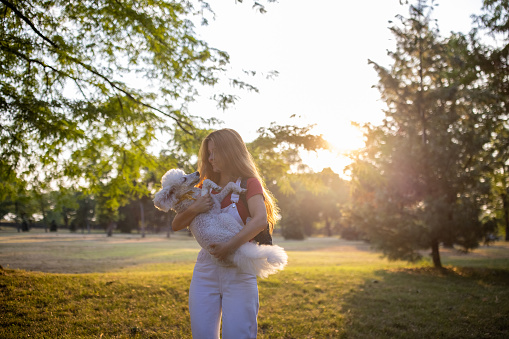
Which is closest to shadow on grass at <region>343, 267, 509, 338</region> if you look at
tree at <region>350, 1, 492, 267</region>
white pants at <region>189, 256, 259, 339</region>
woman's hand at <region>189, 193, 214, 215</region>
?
tree at <region>350, 1, 492, 267</region>

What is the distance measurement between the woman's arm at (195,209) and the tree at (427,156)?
9001 mm

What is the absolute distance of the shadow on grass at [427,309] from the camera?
17.6ft

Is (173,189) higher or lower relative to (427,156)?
lower

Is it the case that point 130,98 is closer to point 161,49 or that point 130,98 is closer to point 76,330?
point 161,49

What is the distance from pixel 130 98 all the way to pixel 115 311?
4354 mm

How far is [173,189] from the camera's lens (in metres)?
2.60

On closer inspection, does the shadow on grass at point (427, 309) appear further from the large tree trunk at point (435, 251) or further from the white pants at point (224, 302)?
the white pants at point (224, 302)

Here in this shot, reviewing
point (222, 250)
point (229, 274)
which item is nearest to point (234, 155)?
point (222, 250)

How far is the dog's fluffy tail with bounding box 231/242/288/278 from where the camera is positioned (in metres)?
2.25

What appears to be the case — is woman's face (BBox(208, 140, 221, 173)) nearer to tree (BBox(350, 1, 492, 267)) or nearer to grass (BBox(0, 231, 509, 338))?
grass (BBox(0, 231, 509, 338))

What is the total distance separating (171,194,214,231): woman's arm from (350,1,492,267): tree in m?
9.00

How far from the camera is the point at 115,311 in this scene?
17.0 ft

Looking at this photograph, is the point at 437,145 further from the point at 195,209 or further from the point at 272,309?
the point at 195,209

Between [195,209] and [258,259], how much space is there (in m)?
0.60
